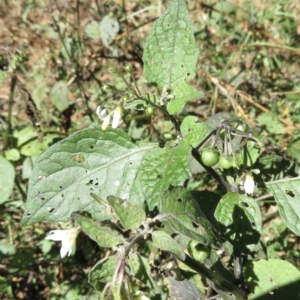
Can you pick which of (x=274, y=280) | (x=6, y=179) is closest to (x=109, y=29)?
(x=6, y=179)

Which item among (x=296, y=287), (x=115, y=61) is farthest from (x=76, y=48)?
(x=296, y=287)

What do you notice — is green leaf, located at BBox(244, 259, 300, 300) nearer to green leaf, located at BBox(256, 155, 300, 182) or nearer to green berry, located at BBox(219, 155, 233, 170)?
green leaf, located at BBox(256, 155, 300, 182)

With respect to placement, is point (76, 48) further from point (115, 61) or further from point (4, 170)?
point (4, 170)

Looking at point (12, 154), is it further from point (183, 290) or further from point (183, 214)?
point (183, 214)

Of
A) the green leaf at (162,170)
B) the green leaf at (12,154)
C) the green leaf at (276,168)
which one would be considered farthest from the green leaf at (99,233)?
the green leaf at (12,154)

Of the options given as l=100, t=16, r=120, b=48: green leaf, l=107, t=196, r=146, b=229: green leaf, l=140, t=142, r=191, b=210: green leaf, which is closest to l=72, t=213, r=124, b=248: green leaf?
l=107, t=196, r=146, b=229: green leaf
